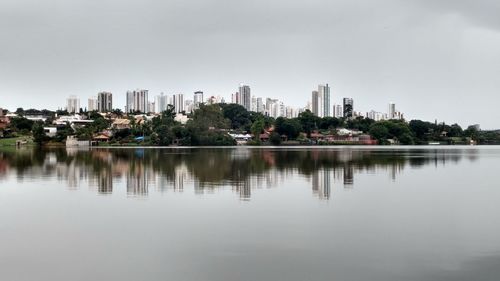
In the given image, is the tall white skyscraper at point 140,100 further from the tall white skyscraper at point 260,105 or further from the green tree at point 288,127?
the green tree at point 288,127

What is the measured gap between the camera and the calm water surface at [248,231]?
6.83m

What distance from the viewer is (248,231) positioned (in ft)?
30.2

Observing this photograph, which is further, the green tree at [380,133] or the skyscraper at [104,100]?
the skyscraper at [104,100]

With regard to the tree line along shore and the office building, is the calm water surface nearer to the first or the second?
the tree line along shore

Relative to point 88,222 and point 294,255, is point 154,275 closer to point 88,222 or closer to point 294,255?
point 294,255

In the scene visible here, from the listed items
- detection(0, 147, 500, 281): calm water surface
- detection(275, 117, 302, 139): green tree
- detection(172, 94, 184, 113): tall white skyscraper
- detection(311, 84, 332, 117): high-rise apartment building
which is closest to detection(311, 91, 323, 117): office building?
detection(311, 84, 332, 117): high-rise apartment building

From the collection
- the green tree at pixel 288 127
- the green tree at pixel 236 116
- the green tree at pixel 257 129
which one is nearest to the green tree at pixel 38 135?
the green tree at pixel 257 129

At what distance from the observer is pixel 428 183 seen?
59.7 ft

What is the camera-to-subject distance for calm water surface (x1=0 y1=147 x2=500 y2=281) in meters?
6.83

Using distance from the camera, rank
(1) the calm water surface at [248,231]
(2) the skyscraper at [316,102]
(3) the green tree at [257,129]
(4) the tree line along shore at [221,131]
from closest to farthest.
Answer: (1) the calm water surface at [248,231] → (4) the tree line along shore at [221,131] → (3) the green tree at [257,129] → (2) the skyscraper at [316,102]

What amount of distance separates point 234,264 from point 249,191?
8.02 meters

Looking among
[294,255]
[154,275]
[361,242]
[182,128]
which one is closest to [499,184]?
[361,242]

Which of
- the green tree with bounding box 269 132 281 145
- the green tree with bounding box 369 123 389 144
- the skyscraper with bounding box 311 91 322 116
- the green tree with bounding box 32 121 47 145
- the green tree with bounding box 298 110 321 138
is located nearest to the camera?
the green tree with bounding box 32 121 47 145

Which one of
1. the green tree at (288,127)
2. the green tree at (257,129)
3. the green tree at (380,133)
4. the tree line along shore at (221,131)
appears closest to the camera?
the tree line along shore at (221,131)
